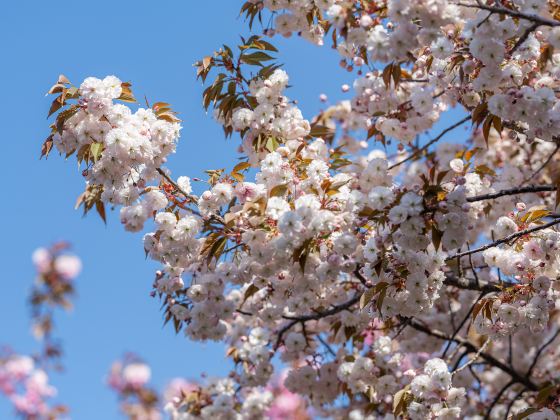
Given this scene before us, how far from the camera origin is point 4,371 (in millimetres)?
7199

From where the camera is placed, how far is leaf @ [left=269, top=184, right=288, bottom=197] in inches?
136

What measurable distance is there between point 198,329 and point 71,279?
1973 mm

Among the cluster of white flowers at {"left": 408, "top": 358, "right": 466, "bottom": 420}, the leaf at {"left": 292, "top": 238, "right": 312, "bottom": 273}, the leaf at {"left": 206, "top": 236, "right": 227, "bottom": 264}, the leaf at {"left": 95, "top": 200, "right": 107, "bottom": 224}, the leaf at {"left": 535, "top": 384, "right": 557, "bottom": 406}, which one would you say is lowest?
the leaf at {"left": 535, "top": 384, "right": 557, "bottom": 406}

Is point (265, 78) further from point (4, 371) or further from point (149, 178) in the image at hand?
point (4, 371)

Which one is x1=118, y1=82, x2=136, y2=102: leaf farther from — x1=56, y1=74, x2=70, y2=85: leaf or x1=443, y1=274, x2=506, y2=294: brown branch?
x1=443, y1=274, x2=506, y2=294: brown branch

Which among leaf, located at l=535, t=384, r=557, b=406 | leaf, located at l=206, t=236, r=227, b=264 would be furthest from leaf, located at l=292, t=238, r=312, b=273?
leaf, located at l=535, t=384, r=557, b=406

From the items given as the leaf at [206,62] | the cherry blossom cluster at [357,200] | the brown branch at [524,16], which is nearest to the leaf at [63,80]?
the cherry blossom cluster at [357,200]

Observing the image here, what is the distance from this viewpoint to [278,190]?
3.47m

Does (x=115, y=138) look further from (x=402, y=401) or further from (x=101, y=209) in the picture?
(x=402, y=401)

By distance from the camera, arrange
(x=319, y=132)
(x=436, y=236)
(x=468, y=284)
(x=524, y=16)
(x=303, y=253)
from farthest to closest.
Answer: (x=319, y=132), (x=468, y=284), (x=303, y=253), (x=436, y=236), (x=524, y=16)

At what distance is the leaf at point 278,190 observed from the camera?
3.46 meters

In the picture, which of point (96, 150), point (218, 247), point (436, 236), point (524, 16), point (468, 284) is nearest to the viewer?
point (524, 16)

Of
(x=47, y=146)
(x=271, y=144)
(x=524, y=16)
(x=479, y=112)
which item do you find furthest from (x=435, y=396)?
(x=47, y=146)

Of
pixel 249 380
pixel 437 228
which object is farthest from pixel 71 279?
pixel 437 228
